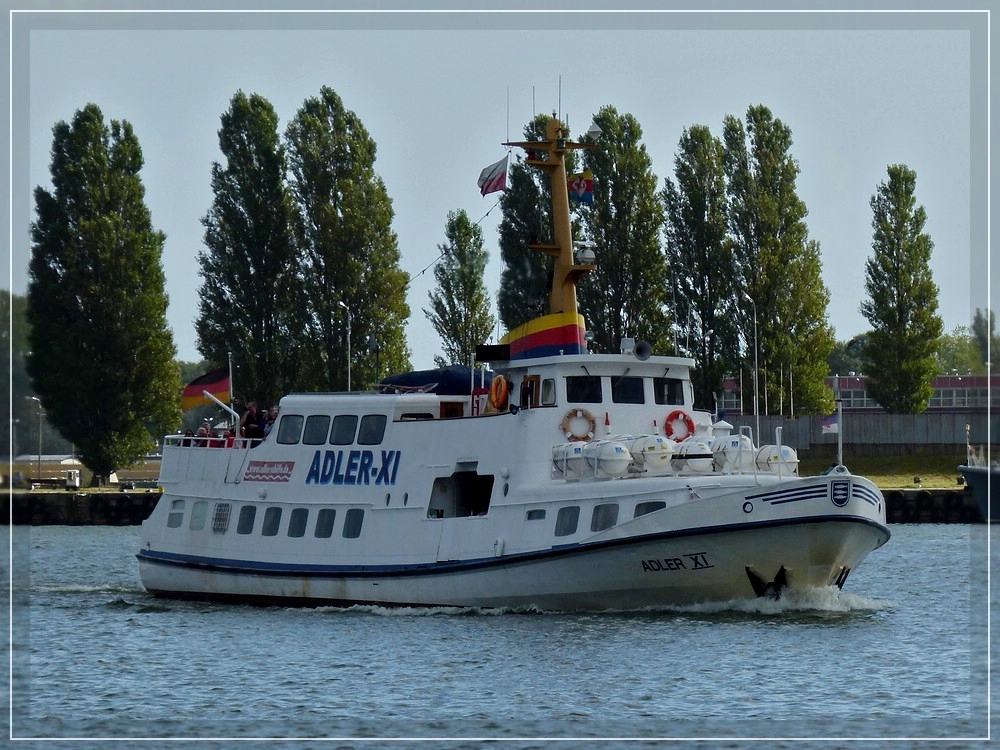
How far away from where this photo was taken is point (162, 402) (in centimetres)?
6359

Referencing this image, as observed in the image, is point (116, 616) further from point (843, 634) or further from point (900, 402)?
point (900, 402)

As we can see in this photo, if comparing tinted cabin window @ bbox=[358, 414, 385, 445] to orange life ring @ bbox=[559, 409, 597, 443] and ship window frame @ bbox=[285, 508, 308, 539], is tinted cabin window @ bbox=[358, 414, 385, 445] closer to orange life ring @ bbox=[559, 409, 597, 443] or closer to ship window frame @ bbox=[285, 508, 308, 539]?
ship window frame @ bbox=[285, 508, 308, 539]

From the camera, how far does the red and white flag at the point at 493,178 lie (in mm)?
31859

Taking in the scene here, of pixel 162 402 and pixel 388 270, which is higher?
pixel 388 270

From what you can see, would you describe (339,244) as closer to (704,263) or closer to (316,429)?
(704,263)

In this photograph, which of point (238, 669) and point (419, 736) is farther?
point (238, 669)

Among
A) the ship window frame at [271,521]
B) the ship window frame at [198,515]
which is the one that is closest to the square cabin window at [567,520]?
the ship window frame at [271,521]

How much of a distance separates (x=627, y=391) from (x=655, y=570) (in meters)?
4.14

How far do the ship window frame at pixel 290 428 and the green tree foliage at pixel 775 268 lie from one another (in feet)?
116

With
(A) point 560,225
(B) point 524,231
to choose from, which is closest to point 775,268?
(B) point 524,231

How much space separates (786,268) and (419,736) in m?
47.4

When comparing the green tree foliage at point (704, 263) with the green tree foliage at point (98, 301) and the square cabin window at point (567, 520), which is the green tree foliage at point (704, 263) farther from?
the square cabin window at point (567, 520)

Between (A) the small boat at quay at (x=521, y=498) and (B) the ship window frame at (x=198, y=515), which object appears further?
(B) the ship window frame at (x=198, y=515)

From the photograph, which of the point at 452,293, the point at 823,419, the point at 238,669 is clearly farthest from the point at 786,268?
the point at 238,669
